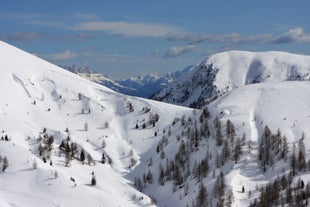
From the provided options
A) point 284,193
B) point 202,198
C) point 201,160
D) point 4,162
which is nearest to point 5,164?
point 4,162

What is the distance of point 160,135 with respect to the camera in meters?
198

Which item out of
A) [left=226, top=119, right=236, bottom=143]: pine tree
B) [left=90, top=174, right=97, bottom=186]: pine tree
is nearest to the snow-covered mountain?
[left=90, top=174, right=97, bottom=186]: pine tree

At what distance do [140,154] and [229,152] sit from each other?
43.7 meters

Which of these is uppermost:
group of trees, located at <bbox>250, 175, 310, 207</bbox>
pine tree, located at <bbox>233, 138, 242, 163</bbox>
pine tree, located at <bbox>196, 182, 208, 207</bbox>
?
pine tree, located at <bbox>233, 138, 242, 163</bbox>

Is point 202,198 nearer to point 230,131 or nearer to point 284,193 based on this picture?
point 284,193

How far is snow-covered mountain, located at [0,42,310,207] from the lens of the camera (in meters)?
135

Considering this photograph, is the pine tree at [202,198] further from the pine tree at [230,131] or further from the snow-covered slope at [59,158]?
the pine tree at [230,131]

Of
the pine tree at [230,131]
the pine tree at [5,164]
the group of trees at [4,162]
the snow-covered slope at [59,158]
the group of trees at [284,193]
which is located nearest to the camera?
the snow-covered slope at [59,158]

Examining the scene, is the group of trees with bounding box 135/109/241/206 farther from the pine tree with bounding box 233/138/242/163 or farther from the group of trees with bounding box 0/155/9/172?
the group of trees with bounding box 0/155/9/172

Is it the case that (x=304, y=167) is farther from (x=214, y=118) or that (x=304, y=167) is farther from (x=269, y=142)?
(x=214, y=118)

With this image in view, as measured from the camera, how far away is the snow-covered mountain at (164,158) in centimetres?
13525


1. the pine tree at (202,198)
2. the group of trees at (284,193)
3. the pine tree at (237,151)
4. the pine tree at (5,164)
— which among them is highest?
the pine tree at (5,164)

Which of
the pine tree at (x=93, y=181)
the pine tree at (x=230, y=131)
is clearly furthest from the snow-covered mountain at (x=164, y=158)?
the pine tree at (x=230, y=131)

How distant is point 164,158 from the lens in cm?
17750
